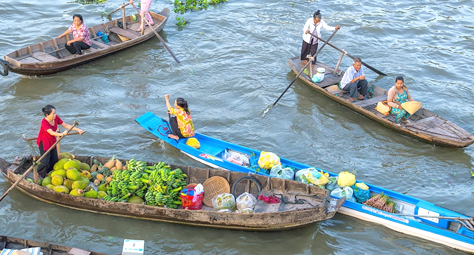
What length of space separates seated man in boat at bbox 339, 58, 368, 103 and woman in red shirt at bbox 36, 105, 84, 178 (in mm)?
6376

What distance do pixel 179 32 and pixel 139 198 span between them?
8441mm

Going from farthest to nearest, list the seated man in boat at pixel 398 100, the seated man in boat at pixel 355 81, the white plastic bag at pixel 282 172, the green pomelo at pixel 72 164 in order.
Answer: the seated man in boat at pixel 355 81 → the seated man in boat at pixel 398 100 → the white plastic bag at pixel 282 172 → the green pomelo at pixel 72 164

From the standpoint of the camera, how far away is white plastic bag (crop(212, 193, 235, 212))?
668cm

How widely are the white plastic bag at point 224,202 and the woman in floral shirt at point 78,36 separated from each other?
6.92 meters

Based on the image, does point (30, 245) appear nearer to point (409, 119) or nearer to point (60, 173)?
point (60, 173)

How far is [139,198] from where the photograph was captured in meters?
6.82

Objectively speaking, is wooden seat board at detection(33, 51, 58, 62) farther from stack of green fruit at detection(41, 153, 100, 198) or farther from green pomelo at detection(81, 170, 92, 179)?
green pomelo at detection(81, 170, 92, 179)

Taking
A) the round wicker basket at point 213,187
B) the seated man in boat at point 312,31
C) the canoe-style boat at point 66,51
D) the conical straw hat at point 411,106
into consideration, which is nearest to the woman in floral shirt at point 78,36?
the canoe-style boat at point 66,51

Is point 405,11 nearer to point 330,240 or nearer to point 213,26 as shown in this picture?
point 213,26

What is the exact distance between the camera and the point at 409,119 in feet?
31.1

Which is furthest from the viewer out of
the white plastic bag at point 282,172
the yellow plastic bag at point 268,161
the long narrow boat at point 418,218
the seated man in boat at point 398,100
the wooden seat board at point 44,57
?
the wooden seat board at point 44,57

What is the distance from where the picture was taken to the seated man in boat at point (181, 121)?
8.04m

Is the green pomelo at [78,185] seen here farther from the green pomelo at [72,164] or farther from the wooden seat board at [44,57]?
the wooden seat board at [44,57]

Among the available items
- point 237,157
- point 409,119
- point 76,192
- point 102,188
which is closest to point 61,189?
point 76,192
